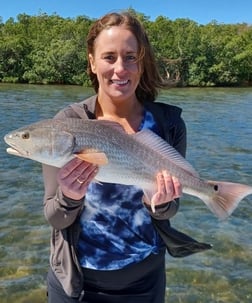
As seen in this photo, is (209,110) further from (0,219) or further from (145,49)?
(145,49)

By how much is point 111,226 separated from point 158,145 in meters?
0.51

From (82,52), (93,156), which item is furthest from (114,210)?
(82,52)

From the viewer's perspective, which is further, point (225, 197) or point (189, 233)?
point (189, 233)

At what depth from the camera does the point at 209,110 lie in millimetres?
27141

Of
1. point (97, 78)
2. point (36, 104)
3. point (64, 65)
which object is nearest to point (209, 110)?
point (36, 104)

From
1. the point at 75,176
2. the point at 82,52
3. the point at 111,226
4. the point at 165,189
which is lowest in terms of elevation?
the point at 82,52

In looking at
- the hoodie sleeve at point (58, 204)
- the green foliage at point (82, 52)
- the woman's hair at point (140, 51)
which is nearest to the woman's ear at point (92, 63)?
the woman's hair at point (140, 51)

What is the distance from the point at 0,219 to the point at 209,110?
2050 centimetres

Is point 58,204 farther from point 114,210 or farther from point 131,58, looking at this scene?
point 131,58

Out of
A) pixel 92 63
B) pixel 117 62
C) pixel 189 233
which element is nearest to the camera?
pixel 117 62

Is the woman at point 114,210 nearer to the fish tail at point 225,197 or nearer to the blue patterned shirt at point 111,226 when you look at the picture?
the blue patterned shirt at point 111,226

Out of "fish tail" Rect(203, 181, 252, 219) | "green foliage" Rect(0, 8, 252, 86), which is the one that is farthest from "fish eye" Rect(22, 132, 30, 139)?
"green foliage" Rect(0, 8, 252, 86)

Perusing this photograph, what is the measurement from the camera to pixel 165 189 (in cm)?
252

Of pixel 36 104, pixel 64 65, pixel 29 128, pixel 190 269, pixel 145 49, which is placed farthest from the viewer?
pixel 64 65
